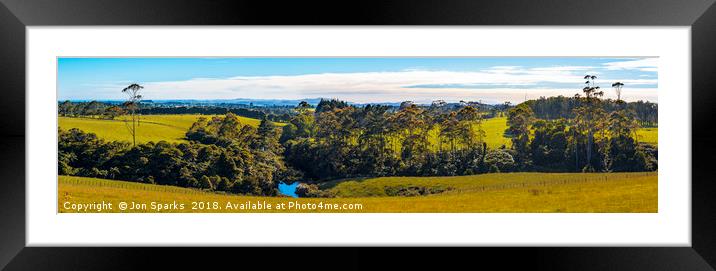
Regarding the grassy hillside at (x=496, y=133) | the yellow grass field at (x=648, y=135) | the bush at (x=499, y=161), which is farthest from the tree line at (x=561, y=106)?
the bush at (x=499, y=161)

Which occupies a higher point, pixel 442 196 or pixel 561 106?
pixel 561 106

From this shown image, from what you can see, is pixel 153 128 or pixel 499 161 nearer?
pixel 153 128

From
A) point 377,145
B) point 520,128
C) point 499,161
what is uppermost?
point 520,128

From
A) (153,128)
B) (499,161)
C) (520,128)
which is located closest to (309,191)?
(153,128)

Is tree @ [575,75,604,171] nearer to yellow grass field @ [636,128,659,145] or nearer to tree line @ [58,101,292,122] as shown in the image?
yellow grass field @ [636,128,659,145]

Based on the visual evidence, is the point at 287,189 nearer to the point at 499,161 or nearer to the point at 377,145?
the point at 377,145
